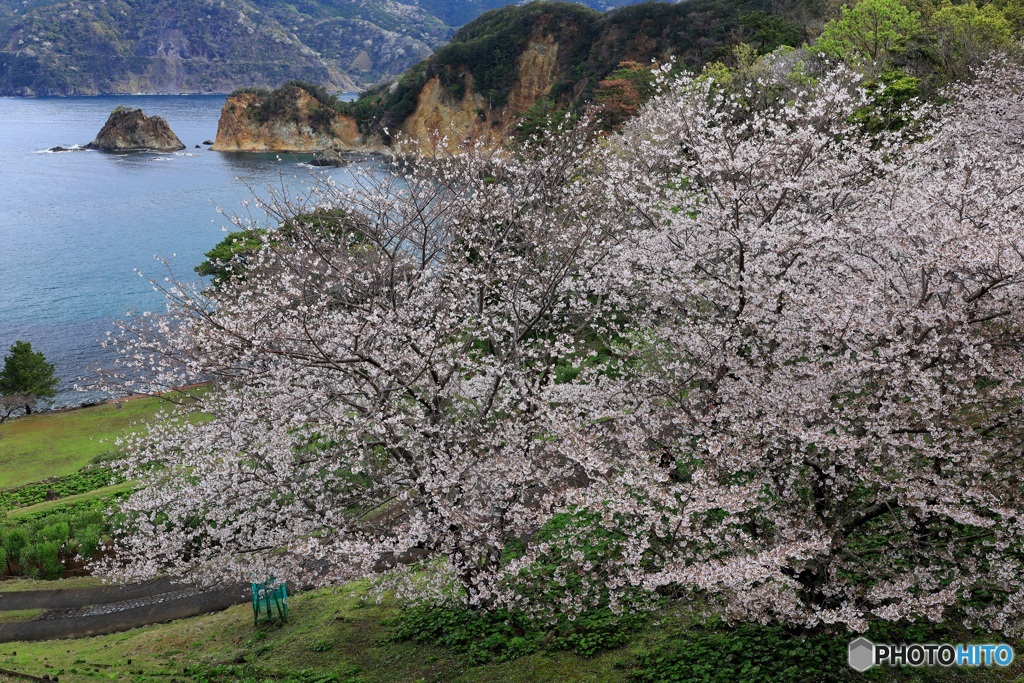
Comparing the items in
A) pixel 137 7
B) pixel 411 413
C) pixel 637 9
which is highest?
pixel 137 7

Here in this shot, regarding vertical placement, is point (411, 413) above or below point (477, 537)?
above

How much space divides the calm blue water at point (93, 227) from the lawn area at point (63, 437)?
416 centimetres

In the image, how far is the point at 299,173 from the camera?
238 ft

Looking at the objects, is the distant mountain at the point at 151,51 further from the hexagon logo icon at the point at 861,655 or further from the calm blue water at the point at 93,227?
the hexagon logo icon at the point at 861,655

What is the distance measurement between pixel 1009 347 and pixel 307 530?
9142 mm

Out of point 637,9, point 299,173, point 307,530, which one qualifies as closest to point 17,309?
point 299,173

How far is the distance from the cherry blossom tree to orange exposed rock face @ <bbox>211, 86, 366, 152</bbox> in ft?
292

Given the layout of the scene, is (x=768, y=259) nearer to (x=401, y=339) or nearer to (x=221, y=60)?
(x=401, y=339)

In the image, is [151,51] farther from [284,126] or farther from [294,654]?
[294,654]

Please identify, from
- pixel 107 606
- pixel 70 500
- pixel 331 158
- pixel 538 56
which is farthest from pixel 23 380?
pixel 538 56

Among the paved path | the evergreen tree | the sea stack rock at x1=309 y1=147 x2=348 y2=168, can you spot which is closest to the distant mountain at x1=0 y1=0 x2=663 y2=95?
the sea stack rock at x1=309 y1=147 x2=348 y2=168

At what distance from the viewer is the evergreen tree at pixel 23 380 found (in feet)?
96.0

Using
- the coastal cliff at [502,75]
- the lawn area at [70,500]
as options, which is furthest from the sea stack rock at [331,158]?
the lawn area at [70,500]

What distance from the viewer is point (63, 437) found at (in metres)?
26.5
